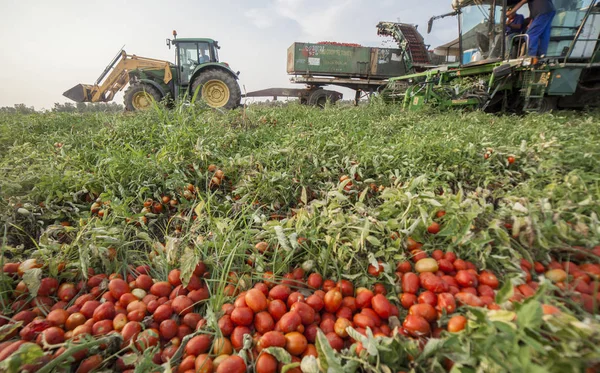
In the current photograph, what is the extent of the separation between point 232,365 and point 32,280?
3.37 feet

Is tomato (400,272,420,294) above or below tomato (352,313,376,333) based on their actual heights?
above

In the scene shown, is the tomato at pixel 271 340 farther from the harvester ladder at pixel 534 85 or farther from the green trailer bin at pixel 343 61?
the green trailer bin at pixel 343 61

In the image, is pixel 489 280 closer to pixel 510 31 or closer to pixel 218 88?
pixel 510 31

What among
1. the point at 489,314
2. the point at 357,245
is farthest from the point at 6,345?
the point at 489,314

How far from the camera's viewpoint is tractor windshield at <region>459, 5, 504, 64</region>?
6508 millimetres

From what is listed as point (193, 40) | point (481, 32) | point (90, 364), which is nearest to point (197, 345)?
point (90, 364)

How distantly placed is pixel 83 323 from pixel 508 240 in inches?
75.3

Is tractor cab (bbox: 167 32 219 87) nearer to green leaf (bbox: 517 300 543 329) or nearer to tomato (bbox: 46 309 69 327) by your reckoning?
tomato (bbox: 46 309 69 327)

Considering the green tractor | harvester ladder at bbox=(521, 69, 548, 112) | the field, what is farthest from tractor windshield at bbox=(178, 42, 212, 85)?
harvester ladder at bbox=(521, 69, 548, 112)

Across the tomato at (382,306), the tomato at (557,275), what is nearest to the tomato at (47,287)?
the tomato at (382,306)

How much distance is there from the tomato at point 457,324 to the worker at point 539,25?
24.9 ft

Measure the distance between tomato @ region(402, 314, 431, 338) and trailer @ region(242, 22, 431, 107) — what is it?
13239mm

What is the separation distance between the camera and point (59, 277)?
1319 mm

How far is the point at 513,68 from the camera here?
18.9 feet
